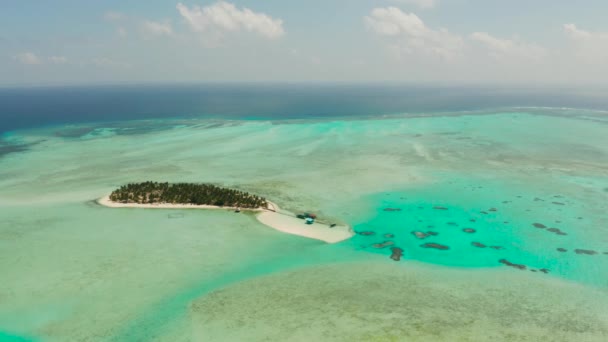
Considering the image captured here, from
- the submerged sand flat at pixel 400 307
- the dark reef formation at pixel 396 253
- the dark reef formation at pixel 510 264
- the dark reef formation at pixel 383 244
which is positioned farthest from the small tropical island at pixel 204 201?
the dark reef formation at pixel 510 264

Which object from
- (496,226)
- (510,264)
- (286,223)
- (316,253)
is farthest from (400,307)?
(496,226)

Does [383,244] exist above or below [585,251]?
above

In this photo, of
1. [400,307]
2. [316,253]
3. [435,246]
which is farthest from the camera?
[435,246]

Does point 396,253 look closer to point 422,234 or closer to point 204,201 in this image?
point 422,234

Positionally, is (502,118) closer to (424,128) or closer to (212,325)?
(424,128)

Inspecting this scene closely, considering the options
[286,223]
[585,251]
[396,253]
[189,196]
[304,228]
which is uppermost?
[189,196]

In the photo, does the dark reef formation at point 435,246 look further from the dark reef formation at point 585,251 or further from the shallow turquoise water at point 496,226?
the dark reef formation at point 585,251

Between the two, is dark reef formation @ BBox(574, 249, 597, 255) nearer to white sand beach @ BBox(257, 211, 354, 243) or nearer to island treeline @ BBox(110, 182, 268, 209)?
white sand beach @ BBox(257, 211, 354, 243)

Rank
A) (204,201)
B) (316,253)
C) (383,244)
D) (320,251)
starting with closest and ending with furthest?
(316,253) → (320,251) → (383,244) → (204,201)
